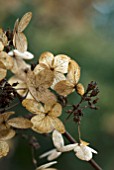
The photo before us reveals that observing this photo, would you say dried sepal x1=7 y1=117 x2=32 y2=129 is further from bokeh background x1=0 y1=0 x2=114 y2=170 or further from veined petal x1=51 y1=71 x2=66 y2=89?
bokeh background x1=0 y1=0 x2=114 y2=170

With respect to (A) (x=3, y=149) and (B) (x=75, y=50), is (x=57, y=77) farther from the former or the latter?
(B) (x=75, y=50)

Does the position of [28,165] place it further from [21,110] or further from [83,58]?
[83,58]

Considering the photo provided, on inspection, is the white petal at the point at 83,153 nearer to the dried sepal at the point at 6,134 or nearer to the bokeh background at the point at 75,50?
the dried sepal at the point at 6,134

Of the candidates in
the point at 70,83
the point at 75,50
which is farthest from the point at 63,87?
the point at 75,50

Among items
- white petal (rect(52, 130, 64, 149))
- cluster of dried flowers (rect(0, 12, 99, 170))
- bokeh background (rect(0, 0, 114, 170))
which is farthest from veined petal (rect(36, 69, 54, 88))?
bokeh background (rect(0, 0, 114, 170))

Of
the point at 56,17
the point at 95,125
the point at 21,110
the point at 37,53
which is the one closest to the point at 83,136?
the point at 95,125
